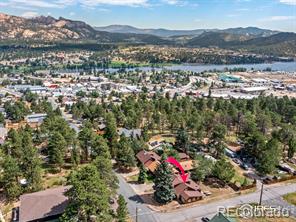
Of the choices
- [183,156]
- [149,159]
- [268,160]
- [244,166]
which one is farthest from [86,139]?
[268,160]

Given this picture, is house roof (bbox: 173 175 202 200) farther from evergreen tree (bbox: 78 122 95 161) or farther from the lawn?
evergreen tree (bbox: 78 122 95 161)

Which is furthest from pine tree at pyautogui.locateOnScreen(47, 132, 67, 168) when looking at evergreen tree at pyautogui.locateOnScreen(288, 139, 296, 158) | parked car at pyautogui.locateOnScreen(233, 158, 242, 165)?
evergreen tree at pyautogui.locateOnScreen(288, 139, 296, 158)

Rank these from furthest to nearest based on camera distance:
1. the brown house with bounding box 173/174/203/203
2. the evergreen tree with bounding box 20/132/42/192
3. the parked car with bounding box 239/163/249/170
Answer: the parked car with bounding box 239/163/249/170
the evergreen tree with bounding box 20/132/42/192
the brown house with bounding box 173/174/203/203

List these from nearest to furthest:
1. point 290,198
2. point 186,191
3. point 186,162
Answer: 1. point 186,191
2. point 290,198
3. point 186,162

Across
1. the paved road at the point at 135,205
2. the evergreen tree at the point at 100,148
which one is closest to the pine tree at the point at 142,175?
the paved road at the point at 135,205

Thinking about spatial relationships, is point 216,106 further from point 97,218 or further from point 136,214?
point 97,218

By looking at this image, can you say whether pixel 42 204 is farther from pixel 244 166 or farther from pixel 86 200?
pixel 244 166

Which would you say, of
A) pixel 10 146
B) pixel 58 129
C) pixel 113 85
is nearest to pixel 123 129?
pixel 58 129
